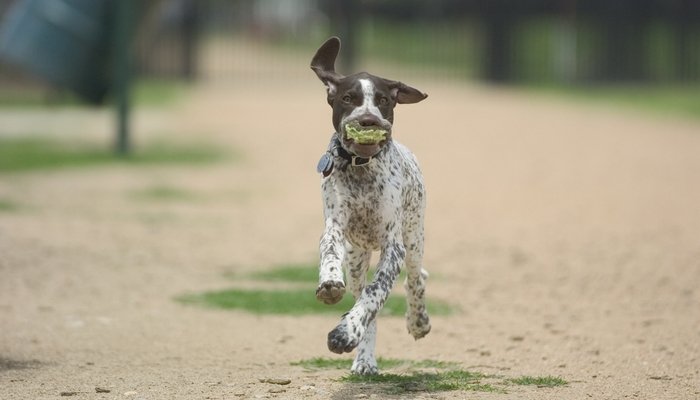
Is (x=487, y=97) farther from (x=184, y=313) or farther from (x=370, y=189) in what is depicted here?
(x=370, y=189)

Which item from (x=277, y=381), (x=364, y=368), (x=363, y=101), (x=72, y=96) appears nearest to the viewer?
(x=363, y=101)

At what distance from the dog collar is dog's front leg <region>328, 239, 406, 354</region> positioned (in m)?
0.40

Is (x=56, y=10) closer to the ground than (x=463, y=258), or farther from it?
farther from it

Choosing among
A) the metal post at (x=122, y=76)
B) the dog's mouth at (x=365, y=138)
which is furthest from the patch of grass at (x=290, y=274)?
the metal post at (x=122, y=76)

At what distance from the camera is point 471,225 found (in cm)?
1318

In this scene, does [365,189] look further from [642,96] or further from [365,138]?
[642,96]

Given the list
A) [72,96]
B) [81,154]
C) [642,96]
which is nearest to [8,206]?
[81,154]

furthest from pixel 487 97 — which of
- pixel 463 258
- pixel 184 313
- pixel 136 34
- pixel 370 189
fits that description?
pixel 370 189

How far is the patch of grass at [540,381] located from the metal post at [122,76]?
12383 millimetres

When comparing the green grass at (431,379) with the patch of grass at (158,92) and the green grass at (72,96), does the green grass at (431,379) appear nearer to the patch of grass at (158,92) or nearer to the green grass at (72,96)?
the green grass at (72,96)

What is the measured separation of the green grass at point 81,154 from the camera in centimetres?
1744

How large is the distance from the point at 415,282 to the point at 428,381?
0.61 m

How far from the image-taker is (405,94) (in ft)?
21.7

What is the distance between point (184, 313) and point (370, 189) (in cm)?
282
